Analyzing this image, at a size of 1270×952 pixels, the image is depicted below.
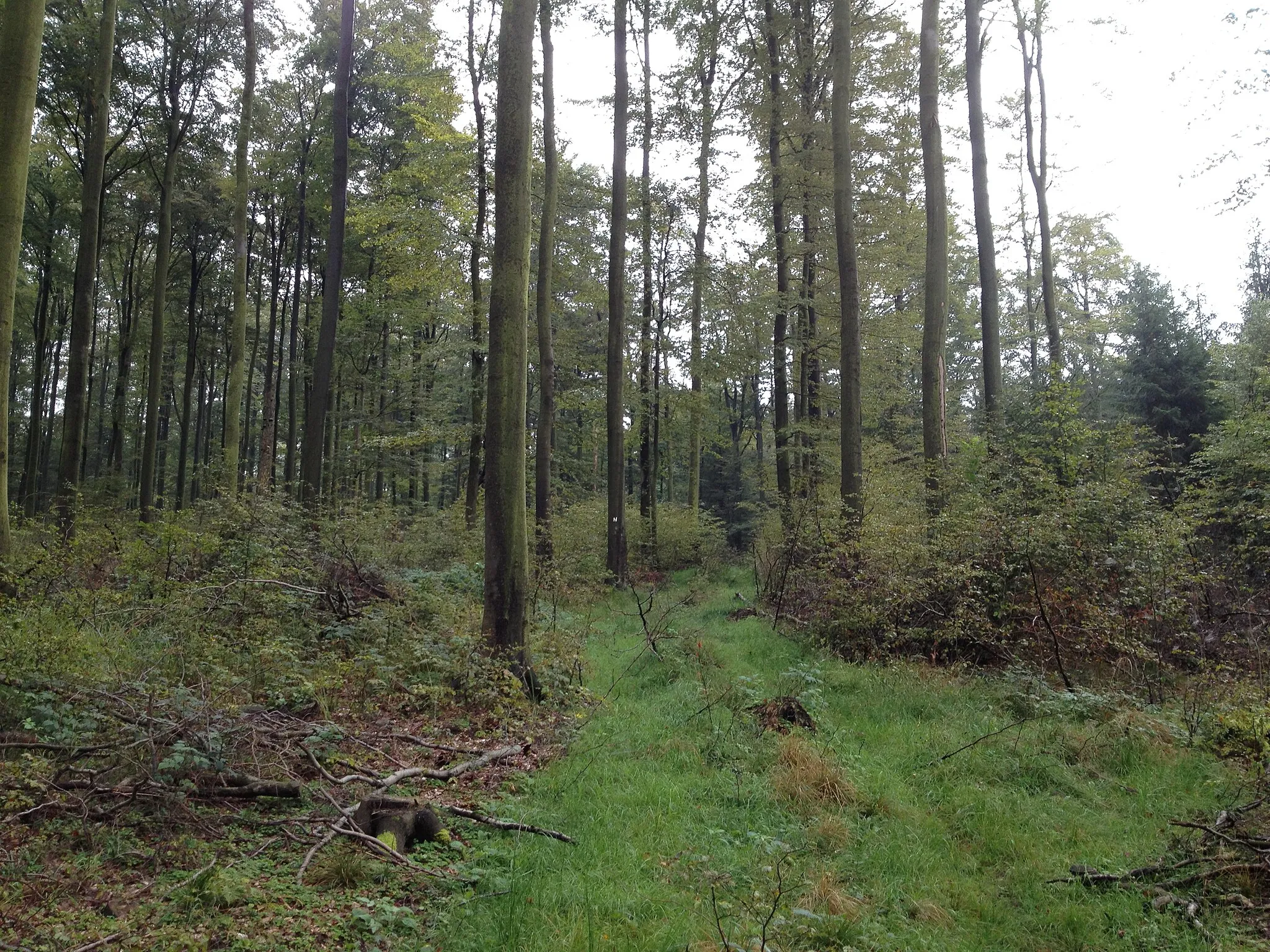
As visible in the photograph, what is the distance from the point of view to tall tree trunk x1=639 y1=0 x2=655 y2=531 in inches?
727

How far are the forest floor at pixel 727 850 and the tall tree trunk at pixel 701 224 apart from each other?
47.9 ft

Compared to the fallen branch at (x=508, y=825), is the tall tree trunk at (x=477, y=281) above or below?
above

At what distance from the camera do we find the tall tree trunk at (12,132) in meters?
6.67

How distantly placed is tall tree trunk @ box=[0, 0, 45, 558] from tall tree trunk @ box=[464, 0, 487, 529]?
29.7ft

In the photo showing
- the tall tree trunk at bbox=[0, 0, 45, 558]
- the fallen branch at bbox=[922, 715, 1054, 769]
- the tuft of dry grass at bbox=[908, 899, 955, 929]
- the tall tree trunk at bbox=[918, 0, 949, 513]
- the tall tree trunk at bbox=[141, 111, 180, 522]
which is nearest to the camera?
the tuft of dry grass at bbox=[908, 899, 955, 929]

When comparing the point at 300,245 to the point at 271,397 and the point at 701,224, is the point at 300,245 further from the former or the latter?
the point at 701,224

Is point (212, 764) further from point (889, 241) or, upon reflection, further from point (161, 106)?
point (161, 106)

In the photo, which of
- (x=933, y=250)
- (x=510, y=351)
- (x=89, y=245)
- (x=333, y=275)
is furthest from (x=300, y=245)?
(x=933, y=250)

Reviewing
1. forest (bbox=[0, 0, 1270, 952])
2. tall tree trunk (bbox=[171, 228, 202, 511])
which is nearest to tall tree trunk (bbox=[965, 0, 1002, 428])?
forest (bbox=[0, 0, 1270, 952])

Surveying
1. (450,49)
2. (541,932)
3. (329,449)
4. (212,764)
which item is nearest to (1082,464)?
(541,932)

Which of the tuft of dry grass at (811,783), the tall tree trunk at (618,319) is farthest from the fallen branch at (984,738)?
the tall tree trunk at (618,319)

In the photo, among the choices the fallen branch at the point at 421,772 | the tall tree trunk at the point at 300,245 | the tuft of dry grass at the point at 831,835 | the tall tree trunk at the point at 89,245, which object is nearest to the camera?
the tuft of dry grass at the point at 831,835

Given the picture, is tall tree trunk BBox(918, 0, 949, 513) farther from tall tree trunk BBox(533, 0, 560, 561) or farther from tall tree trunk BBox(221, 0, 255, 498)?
tall tree trunk BBox(221, 0, 255, 498)

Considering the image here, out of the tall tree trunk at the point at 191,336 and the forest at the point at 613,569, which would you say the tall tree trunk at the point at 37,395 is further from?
the tall tree trunk at the point at 191,336
